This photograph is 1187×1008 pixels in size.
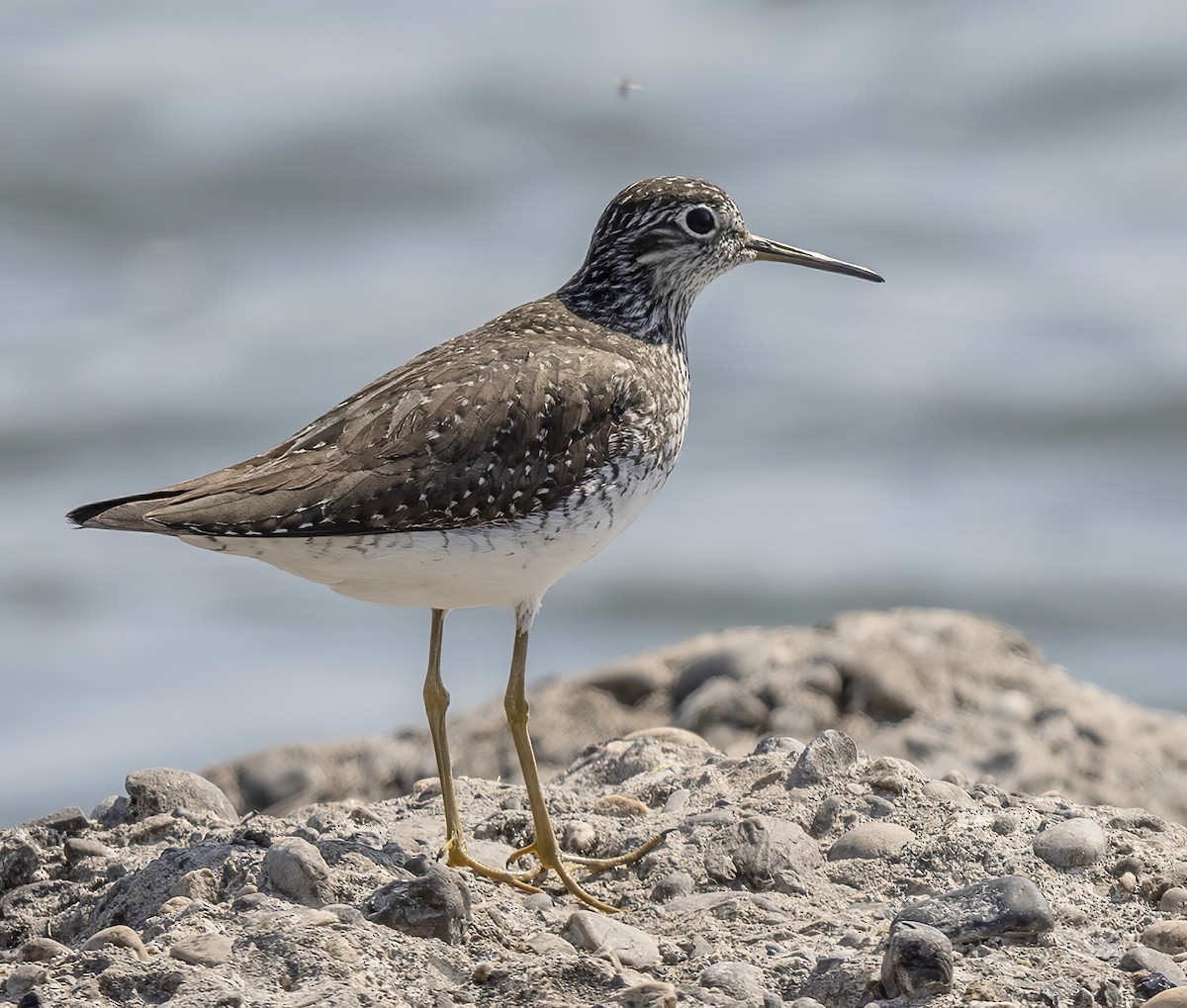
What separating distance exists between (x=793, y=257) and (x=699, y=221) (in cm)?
69

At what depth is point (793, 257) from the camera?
9.59 metres

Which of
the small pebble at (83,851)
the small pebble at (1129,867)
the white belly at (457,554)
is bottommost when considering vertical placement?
the small pebble at (83,851)

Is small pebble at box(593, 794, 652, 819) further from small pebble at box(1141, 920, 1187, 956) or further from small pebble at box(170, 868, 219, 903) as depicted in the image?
small pebble at box(1141, 920, 1187, 956)

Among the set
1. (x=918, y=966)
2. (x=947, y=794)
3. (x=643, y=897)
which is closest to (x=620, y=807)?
(x=643, y=897)

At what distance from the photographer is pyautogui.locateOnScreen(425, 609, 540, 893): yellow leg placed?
7238 mm

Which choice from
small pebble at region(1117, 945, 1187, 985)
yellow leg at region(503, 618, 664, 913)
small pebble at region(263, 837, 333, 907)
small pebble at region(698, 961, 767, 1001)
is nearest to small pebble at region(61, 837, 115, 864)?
small pebble at region(263, 837, 333, 907)

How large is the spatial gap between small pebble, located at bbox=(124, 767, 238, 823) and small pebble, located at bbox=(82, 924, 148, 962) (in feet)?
5.21

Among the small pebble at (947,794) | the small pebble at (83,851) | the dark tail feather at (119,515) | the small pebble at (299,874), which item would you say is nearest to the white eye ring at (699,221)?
the small pebble at (947,794)

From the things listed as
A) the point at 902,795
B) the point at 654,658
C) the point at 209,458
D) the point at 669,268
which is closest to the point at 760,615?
the point at 654,658

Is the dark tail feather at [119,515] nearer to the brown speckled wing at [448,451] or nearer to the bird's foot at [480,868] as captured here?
the brown speckled wing at [448,451]

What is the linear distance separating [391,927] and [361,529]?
1.73m

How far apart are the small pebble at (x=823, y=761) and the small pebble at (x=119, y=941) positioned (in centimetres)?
295

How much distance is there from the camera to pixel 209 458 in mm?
18000

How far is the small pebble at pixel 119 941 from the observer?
5998mm
